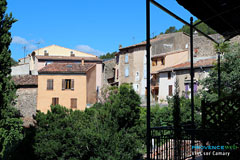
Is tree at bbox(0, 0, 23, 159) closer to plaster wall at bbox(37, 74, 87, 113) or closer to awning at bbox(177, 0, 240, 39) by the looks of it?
plaster wall at bbox(37, 74, 87, 113)

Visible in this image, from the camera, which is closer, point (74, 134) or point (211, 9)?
point (211, 9)

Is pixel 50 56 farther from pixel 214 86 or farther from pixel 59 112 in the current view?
pixel 214 86

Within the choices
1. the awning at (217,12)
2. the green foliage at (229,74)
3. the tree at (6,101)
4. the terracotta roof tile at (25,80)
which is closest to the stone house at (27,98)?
the terracotta roof tile at (25,80)

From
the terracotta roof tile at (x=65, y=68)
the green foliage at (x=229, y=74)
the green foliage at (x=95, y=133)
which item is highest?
the terracotta roof tile at (x=65, y=68)

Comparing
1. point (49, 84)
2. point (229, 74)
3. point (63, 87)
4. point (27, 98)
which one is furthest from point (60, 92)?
point (229, 74)

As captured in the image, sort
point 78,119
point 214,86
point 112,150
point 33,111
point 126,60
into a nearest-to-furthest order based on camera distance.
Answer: point 112,150 → point 214,86 → point 78,119 → point 33,111 → point 126,60

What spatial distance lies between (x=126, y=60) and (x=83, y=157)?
20190 mm

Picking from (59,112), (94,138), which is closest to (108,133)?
(94,138)

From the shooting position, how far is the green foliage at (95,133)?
1551 cm

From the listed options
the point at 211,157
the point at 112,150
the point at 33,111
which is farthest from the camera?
the point at 33,111

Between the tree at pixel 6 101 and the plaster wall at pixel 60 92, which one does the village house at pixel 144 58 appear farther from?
the tree at pixel 6 101

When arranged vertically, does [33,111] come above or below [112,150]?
above

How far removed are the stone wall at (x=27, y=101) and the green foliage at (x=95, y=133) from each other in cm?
797

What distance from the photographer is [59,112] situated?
1888 centimetres
